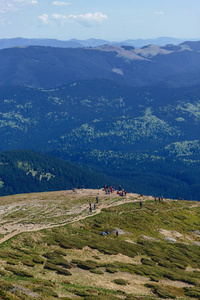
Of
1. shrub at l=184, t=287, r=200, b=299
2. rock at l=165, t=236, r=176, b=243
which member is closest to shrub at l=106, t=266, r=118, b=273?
shrub at l=184, t=287, r=200, b=299

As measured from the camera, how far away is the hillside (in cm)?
6799

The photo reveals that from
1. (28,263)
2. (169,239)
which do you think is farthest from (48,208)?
(28,263)

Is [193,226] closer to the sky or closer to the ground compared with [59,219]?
closer to the ground

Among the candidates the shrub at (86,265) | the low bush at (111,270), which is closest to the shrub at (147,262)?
the low bush at (111,270)

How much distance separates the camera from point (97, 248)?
307ft

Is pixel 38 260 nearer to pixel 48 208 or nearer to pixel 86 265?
pixel 86 265

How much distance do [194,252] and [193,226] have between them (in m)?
24.4

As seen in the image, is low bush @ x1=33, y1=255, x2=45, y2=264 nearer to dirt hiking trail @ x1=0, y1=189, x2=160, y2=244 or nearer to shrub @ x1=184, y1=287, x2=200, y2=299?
dirt hiking trail @ x1=0, y1=189, x2=160, y2=244

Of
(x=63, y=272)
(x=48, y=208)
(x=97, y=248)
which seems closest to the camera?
(x=63, y=272)

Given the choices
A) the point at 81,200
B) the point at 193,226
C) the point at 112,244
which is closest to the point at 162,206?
the point at 193,226

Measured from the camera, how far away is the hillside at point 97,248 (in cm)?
6799

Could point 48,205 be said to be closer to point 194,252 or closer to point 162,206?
point 162,206

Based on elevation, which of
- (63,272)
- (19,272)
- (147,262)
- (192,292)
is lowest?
(147,262)

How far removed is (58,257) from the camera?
82.8m
